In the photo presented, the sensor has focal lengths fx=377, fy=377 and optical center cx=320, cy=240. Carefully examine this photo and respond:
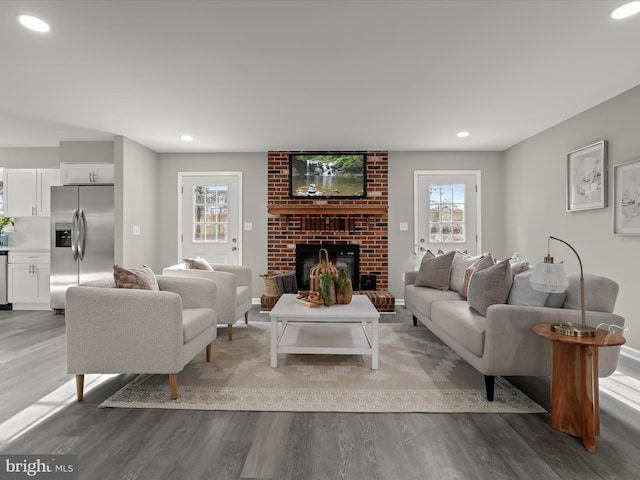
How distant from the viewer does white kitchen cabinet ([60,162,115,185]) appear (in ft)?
16.9

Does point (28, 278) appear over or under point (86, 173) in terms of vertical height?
under

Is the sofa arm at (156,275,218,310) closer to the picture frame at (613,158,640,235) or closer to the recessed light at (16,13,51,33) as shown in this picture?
the recessed light at (16,13,51,33)

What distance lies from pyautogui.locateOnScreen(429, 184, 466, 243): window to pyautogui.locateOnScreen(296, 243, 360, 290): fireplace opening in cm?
120

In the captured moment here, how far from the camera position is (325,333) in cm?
328

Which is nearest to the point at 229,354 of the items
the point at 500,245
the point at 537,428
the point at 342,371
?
the point at 342,371

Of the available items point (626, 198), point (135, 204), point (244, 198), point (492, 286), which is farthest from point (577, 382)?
point (135, 204)

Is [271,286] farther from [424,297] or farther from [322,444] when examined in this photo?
[322,444]

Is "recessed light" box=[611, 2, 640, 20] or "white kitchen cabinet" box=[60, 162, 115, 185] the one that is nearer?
"recessed light" box=[611, 2, 640, 20]

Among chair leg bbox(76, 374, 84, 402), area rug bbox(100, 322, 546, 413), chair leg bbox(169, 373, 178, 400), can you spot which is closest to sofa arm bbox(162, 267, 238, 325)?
area rug bbox(100, 322, 546, 413)

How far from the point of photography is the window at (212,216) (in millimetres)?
5793

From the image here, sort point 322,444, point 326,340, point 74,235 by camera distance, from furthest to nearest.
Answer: point 74,235
point 326,340
point 322,444

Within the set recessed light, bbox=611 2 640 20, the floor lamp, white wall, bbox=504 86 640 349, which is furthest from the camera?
white wall, bbox=504 86 640 349

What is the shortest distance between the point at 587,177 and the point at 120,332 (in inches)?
173

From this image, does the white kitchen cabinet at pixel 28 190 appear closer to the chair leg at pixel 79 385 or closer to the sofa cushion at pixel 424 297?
the chair leg at pixel 79 385
